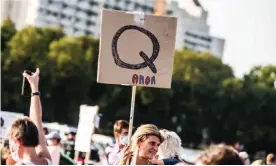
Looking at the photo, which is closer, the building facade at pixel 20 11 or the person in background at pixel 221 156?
the person in background at pixel 221 156

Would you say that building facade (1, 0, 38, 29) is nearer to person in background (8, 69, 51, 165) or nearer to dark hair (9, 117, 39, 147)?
person in background (8, 69, 51, 165)

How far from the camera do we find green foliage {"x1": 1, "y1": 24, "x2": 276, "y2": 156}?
60656mm

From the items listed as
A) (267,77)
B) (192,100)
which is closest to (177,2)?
(267,77)

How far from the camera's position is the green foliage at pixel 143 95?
199 ft

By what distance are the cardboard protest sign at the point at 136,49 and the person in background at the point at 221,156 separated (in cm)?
268

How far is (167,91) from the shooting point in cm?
6494

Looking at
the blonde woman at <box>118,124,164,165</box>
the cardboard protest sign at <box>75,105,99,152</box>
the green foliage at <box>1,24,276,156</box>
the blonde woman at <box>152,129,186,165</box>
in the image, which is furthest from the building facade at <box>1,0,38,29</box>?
the blonde woman at <box>118,124,164,165</box>

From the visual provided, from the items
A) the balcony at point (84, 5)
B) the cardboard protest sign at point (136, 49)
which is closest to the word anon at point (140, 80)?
the cardboard protest sign at point (136, 49)

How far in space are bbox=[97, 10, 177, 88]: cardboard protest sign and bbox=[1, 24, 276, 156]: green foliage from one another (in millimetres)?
50299

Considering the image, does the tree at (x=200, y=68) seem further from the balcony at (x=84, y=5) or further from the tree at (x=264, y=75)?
the balcony at (x=84, y=5)

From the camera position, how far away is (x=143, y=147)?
5.86 metres

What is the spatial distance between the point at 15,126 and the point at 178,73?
225 feet

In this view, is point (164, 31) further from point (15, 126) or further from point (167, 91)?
point (167, 91)

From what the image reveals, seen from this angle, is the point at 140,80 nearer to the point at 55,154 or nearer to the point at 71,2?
the point at 55,154
